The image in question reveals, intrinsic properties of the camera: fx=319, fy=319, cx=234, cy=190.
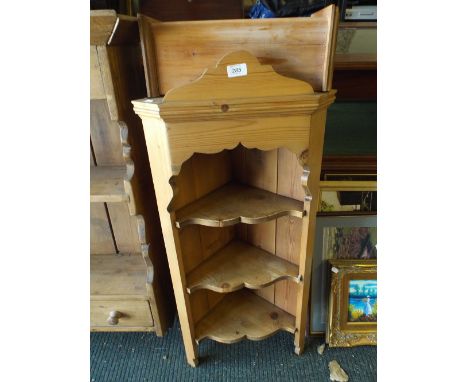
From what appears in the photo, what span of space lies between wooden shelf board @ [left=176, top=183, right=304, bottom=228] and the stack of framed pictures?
19 cm

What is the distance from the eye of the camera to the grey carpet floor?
1.21 metres

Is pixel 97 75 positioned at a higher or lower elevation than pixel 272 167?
higher

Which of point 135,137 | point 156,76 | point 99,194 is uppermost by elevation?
point 156,76

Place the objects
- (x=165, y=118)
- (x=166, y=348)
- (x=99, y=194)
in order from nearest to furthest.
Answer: (x=165, y=118), (x=99, y=194), (x=166, y=348)

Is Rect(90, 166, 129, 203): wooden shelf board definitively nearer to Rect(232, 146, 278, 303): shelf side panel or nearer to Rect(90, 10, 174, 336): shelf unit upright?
Rect(90, 10, 174, 336): shelf unit upright

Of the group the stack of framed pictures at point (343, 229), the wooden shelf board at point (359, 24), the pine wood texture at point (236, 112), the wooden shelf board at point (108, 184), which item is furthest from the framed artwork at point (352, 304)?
the wooden shelf board at point (359, 24)

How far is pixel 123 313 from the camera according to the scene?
51.9 inches

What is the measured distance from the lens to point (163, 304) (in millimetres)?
1360

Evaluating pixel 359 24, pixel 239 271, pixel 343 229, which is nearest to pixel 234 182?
pixel 239 271

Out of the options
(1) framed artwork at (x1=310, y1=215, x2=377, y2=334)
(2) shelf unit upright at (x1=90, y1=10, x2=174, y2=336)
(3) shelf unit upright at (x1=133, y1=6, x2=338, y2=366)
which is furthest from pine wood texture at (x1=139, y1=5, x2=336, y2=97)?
(1) framed artwork at (x1=310, y1=215, x2=377, y2=334)

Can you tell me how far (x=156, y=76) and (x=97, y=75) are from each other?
192 mm

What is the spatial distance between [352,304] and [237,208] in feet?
2.13

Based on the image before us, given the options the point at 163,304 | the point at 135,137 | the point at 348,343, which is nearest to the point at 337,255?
the point at 348,343

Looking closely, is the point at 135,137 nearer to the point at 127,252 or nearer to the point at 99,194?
the point at 99,194
